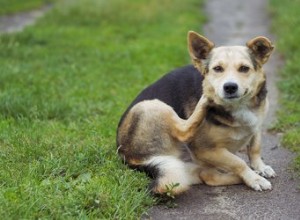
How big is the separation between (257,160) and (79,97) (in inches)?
117

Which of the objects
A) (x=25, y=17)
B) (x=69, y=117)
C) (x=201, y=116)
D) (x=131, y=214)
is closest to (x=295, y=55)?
(x=69, y=117)

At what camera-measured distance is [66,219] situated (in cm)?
356

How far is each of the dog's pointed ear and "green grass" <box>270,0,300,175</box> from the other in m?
1.03

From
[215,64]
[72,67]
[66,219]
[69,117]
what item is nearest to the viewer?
[66,219]

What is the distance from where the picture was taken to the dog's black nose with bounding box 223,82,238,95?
411cm

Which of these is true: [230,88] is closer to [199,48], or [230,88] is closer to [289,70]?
[199,48]

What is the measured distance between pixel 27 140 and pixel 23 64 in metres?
3.57

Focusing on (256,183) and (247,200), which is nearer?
(247,200)

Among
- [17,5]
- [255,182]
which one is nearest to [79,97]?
[255,182]

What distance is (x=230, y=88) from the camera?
4121 mm

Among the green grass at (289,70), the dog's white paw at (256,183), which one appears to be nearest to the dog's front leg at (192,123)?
the dog's white paw at (256,183)

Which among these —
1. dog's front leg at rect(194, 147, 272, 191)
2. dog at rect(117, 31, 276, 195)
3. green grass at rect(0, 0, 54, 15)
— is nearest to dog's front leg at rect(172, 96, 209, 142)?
dog at rect(117, 31, 276, 195)

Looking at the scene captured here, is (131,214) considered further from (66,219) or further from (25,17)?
(25,17)

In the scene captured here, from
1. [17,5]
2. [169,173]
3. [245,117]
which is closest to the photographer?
[169,173]
